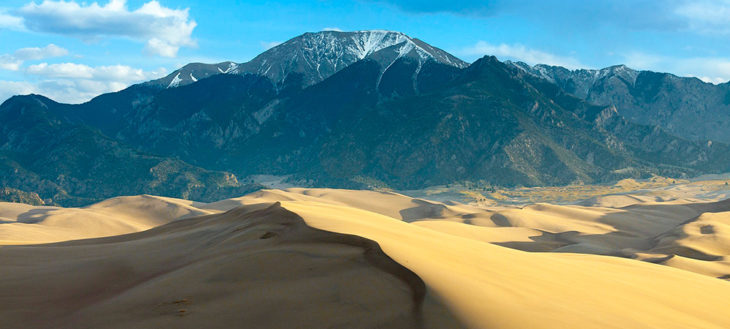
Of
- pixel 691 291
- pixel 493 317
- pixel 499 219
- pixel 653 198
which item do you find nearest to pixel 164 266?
pixel 493 317

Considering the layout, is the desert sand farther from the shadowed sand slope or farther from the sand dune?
the sand dune

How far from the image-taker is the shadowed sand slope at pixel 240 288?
32.6 feet

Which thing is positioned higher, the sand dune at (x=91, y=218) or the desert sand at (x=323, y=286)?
the desert sand at (x=323, y=286)

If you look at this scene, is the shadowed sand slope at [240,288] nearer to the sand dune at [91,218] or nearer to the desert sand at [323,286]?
the desert sand at [323,286]

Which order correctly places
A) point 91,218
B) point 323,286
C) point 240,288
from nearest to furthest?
point 323,286 → point 240,288 → point 91,218

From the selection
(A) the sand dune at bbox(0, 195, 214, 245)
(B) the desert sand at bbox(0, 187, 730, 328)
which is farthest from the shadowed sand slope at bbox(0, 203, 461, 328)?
(A) the sand dune at bbox(0, 195, 214, 245)

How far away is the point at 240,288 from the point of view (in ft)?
38.3

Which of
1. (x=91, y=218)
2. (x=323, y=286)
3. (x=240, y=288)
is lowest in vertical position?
A: (x=91, y=218)

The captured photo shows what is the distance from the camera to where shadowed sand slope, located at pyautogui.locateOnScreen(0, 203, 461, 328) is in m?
9.95

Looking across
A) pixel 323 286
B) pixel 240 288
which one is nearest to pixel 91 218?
pixel 240 288

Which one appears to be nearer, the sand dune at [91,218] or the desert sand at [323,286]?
the desert sand at [323,286]

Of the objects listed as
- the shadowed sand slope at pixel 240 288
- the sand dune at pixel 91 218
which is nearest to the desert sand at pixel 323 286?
the shadowed sand slope at pixel 240 288

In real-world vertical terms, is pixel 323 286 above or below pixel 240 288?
above

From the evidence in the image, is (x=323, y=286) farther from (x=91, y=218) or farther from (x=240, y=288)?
(x=91, y=218)
